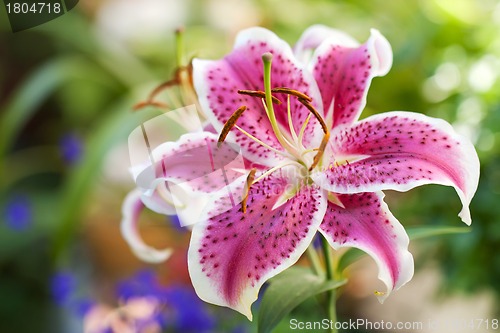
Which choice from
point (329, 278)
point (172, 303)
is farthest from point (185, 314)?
point (329, 278)

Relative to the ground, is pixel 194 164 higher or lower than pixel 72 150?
higher

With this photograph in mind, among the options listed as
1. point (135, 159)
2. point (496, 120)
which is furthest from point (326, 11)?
point (135, 159)

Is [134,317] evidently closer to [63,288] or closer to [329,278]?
[63,288]

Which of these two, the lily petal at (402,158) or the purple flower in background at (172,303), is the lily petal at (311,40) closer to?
the lily petal at (402,158)

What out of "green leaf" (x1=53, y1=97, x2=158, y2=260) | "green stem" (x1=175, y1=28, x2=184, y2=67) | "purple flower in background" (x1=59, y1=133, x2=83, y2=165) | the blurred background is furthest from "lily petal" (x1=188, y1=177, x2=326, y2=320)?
"purple flower in background" (x1=59, y1=133, x2=83, y2=165)

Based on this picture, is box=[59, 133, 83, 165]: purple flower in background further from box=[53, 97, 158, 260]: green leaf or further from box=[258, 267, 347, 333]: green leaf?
box=[258, 267, 347, 333]: green leaf

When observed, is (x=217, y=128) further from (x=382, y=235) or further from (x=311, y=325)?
(x=311, y=325)
